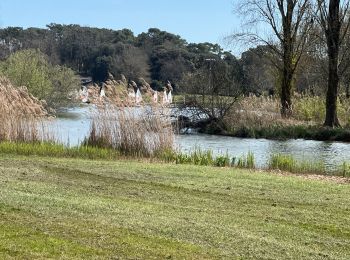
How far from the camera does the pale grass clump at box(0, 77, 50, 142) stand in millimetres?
15344

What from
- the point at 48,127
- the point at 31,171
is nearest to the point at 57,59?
the point at 48,127

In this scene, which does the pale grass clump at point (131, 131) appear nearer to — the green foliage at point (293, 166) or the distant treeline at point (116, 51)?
the green foliage at point (293, 166)

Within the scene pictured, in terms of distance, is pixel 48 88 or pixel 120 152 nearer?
pixel 120 152

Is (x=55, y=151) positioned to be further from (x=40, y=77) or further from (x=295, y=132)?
(x=40, y=77)

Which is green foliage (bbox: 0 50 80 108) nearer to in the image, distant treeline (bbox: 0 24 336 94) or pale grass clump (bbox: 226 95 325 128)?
distant treeline (bbox: 0 24 336 94)

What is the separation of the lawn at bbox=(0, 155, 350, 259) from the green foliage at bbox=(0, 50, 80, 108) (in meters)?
32.3

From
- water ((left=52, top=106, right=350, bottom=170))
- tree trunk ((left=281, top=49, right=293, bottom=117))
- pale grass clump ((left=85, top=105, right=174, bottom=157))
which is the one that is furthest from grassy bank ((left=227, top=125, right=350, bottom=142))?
pale grass clump ((left=85, top=105, right=174, bottom=157))

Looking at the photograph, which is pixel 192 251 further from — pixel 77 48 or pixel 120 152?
pixel 77 48

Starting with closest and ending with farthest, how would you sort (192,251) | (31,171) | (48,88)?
(192,251)
(31,171)
(48,88)

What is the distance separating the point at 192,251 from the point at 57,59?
68134 mm

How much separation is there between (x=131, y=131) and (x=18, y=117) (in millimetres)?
2927

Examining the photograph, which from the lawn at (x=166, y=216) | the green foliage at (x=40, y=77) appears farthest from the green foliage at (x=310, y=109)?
the lawn at (x=166, y=216)

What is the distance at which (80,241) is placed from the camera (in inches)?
223

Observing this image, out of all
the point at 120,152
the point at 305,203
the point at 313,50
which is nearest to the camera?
the point at 305,203
